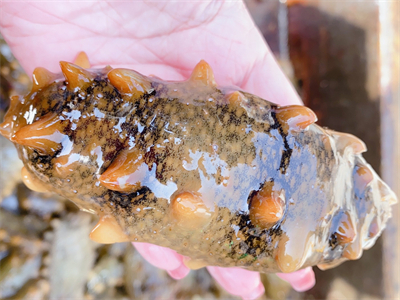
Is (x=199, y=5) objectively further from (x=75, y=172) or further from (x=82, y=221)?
(x=82, y=221)

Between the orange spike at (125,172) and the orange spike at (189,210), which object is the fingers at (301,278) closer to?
the orange spike at (189,210)

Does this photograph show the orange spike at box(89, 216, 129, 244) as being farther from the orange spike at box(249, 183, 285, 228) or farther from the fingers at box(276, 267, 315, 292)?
the fingers at box(276, 267, 315, 292)

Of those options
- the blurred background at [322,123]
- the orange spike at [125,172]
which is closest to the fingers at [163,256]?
the orange spike at [125,172]

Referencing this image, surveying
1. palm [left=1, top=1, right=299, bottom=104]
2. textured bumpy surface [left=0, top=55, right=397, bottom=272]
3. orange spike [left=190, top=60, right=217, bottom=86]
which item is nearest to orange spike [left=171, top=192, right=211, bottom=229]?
textured bumpy surface [left=0, top=55, right=397, bottom=272]

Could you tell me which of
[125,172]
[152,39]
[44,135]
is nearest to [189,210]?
[125,172]

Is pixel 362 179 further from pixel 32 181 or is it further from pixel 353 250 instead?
pixel 32 181

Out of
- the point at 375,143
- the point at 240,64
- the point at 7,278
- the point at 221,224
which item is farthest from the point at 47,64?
the point at 375,143
